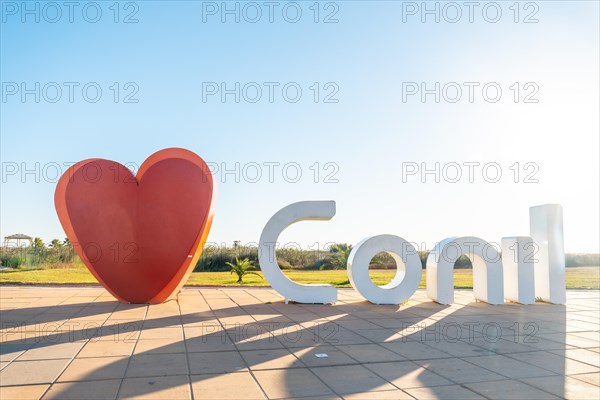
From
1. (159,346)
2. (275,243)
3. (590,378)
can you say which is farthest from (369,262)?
(590,378)

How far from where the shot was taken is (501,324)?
9461mm

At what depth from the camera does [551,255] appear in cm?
1296

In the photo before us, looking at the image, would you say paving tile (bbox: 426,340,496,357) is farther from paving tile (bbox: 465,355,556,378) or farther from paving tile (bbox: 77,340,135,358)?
paving tile (bbox: 77,340,135,358)

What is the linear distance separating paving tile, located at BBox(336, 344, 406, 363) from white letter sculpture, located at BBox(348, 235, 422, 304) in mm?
4863

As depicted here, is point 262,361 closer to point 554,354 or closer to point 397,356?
point 397,356

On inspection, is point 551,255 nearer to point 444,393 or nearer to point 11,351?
point 444,393

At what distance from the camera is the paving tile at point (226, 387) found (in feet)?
15.6

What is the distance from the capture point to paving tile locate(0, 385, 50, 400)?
4.68 meters

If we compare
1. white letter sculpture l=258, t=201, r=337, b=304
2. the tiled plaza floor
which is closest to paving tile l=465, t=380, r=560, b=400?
the tiled plaza floor

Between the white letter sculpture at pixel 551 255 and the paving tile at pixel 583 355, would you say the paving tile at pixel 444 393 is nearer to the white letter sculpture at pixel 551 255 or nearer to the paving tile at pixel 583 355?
the paving tile at pixel 583 355

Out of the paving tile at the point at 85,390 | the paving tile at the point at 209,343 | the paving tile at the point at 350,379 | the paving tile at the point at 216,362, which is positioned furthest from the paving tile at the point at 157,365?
the paving tile at the point at 350,379

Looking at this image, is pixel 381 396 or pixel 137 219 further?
pixel 137 219

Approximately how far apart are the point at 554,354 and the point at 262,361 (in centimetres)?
416

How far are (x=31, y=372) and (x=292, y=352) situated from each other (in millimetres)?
3166
